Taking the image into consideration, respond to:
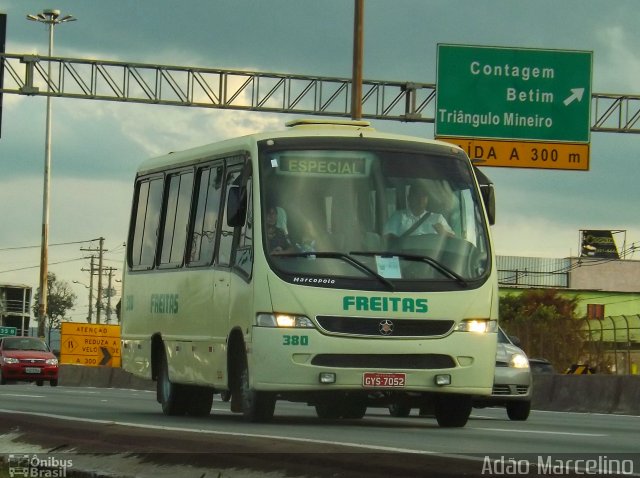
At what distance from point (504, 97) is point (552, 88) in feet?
3.72

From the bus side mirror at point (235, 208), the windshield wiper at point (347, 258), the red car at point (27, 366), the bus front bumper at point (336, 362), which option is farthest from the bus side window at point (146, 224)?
the red car at point (27, 366)

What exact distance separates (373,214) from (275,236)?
97cm

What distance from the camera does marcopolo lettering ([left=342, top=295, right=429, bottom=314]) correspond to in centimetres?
1540

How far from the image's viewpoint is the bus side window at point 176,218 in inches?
733

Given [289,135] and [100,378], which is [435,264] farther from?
[100,378]

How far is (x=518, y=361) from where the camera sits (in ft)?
74.3

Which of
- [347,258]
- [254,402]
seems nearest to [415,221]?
[347,258]

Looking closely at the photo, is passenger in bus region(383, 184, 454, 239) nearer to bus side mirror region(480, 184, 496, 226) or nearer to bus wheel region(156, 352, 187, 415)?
bus side mirror region(480, 184, 496, 226)

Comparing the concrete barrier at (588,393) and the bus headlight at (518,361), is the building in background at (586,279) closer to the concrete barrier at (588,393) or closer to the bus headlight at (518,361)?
the concrete barrier at (588,393)

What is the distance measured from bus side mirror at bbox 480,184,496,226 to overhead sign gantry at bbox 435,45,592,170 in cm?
1833

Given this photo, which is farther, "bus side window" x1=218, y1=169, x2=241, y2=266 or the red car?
the red car

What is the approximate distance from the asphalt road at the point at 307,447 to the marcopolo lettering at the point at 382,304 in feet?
3.70

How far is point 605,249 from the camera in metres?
123

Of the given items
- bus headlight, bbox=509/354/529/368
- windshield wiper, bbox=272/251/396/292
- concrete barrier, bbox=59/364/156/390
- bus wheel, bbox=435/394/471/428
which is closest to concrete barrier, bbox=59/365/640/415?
bus headlight, bbox=509/354/529/368
